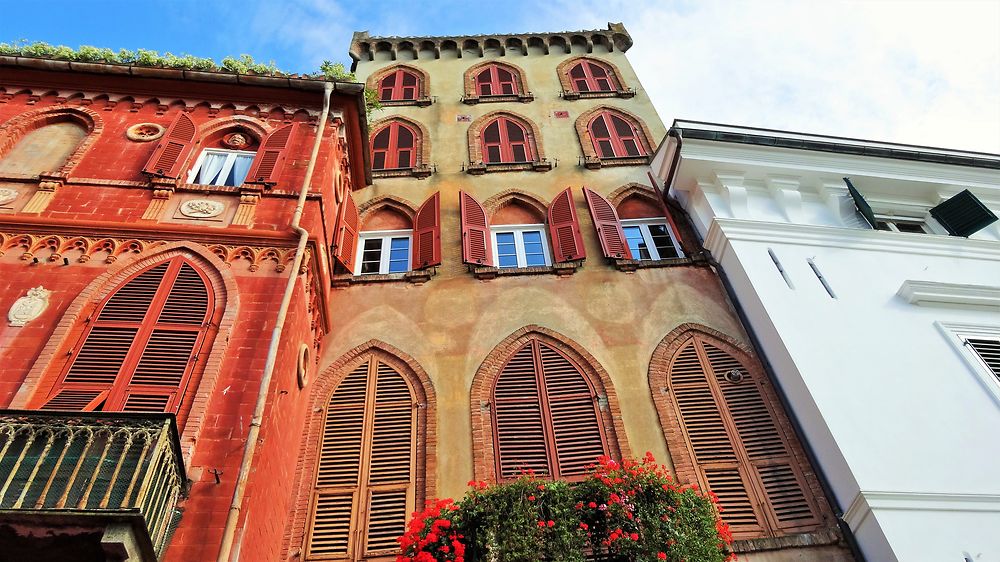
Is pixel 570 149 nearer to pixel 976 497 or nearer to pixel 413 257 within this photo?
pixel 413 257

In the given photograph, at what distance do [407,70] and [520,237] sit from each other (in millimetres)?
8171

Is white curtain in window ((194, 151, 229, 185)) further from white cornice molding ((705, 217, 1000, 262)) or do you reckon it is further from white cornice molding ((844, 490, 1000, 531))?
white cornice molding ((844, 490, 1000, 531))

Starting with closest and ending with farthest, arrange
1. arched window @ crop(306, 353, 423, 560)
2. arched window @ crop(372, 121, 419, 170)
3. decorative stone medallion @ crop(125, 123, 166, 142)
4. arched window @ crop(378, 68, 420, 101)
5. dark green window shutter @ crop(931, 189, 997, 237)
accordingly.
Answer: arched window @ crop(306, 353, 423, 560) < decorative stone medallion @ crop(125, 123, 166, 142) < dark green window shutter @ crop(931, 189, 997, 237) < arched window @ crop(372, 121, 419, 170) < arched window @ crop(378, 68, 420, 101)

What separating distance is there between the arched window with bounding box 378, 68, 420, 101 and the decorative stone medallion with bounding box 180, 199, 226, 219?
867cm

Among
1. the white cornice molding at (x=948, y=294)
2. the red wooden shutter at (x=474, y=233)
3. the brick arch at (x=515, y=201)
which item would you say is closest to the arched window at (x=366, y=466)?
the red wooden shutter at (x=474, y=233)

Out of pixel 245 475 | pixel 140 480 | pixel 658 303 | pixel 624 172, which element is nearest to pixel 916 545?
pixel 658 303

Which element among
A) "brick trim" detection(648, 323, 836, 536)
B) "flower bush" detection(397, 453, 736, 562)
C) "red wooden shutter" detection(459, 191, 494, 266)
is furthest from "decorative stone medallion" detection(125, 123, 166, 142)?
"brick trim" detection(648, 323, 836, 536)

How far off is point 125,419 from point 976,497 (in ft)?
31.2

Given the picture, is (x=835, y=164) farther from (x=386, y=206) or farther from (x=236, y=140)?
(x=236, y=140)

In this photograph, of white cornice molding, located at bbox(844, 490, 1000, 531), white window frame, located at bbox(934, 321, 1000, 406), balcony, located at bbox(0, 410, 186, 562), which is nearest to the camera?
balcony, located at bbox(0, 410, 186, 562)

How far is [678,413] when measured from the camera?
1042 centimetres

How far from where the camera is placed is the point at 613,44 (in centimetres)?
2106

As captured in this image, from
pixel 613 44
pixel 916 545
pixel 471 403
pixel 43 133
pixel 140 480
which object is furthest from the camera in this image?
pixel 613 44

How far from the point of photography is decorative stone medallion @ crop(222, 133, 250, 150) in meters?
12.3
